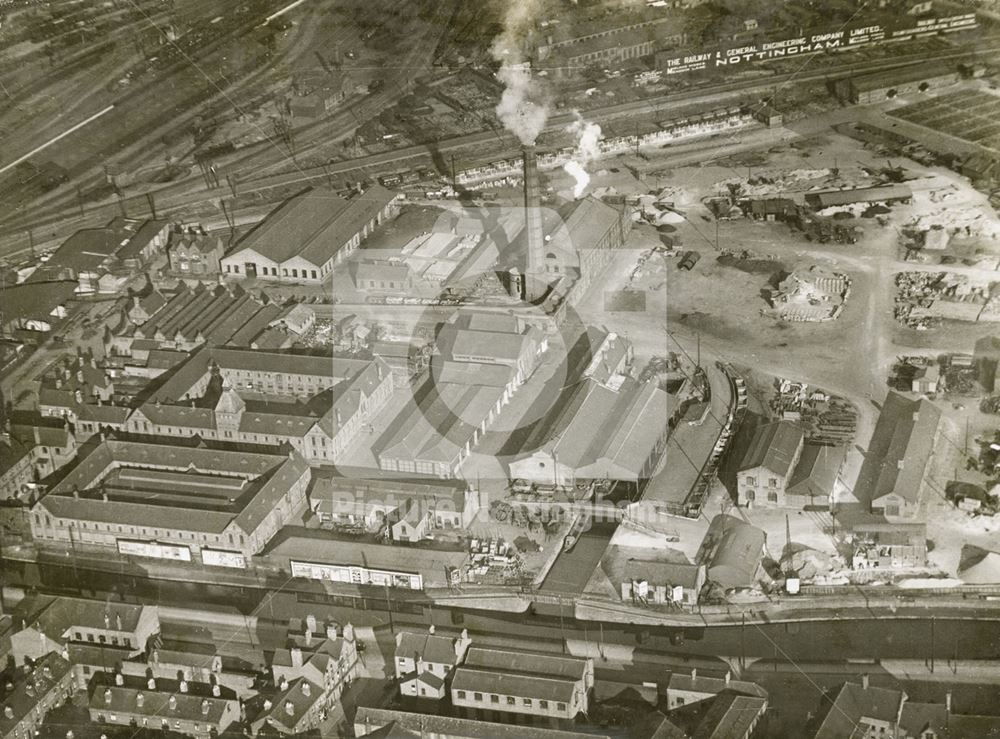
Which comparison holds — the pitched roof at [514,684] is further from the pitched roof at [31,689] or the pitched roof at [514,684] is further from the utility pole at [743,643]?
the pitched roof at [31,689]

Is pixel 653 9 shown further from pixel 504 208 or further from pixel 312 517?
pixel 312 517

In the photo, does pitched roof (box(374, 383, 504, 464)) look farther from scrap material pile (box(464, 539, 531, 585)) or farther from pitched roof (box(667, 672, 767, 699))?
pitched roof (box(667, 672, 767, 699))

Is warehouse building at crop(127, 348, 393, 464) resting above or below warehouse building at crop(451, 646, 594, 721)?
above

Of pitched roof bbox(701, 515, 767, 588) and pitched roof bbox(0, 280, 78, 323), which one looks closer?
pitched roof bbox(701, 515, 767, 588)

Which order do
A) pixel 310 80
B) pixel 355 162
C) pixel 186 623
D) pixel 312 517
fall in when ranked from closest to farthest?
pixel 186 623
pixel 312 517
pixel 355 162
pixel 310 80

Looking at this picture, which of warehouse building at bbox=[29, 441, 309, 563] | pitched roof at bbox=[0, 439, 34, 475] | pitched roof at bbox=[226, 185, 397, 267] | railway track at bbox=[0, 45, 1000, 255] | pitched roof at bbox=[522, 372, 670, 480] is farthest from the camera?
railway track at bbox=[0, 45, 1000, 255]

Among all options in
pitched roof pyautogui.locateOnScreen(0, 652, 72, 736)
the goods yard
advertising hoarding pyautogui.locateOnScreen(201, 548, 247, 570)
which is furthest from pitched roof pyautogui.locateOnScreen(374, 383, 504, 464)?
the goods yard

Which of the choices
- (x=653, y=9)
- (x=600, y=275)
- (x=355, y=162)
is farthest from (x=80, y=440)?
(x=653, y=9)

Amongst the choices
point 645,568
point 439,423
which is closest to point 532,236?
point 439,423
